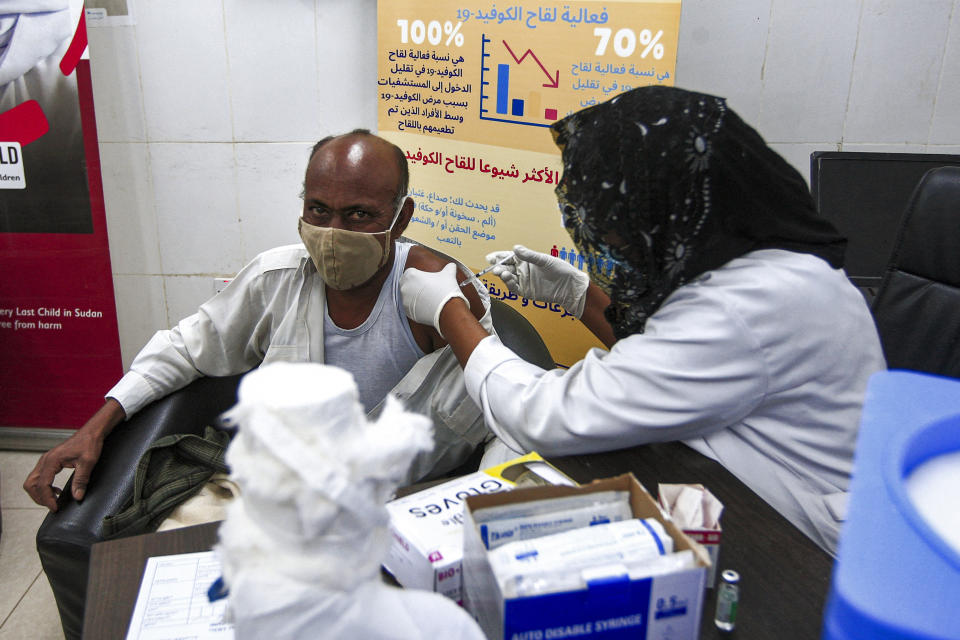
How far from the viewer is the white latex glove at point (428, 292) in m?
1.43

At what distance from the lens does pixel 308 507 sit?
0.45 m

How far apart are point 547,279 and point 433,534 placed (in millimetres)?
1139

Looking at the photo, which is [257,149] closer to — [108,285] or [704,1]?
[108,285]

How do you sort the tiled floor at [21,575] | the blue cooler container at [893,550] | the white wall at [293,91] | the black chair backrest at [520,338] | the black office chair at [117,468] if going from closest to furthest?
the blue cooler container at [893,550], the black office chair at [117,468], the black chair backrest at [520,338], the tiled floor at [21,575], the white wall at [293,91]

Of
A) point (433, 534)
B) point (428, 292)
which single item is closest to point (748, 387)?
point (433, 534)

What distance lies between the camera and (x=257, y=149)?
2.71 m

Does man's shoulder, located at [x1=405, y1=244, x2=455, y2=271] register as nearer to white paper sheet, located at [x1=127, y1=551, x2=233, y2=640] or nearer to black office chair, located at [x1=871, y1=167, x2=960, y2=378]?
white paper sheet, located at [x1=127, y1=551, x2=233, y2=640]

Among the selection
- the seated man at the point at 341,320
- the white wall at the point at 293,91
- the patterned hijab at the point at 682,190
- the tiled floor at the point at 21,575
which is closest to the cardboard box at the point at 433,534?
the patterned hijab at the point at 682,190

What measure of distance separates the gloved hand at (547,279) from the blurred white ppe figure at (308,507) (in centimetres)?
134

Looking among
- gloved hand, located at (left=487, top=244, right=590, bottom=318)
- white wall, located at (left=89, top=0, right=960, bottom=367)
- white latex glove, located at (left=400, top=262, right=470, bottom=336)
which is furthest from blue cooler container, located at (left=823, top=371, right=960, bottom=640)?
white wall, located at (left=89, top=0, right=960, bottom=367)

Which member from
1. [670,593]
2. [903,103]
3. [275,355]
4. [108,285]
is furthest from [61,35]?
[903,103]

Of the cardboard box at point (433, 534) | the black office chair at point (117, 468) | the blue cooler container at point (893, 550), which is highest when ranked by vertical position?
the blue cooler container at point (893, 550)

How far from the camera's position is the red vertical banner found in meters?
2.37

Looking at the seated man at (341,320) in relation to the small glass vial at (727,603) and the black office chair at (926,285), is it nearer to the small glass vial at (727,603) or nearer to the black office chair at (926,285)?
the small glass vial at (727,603)
